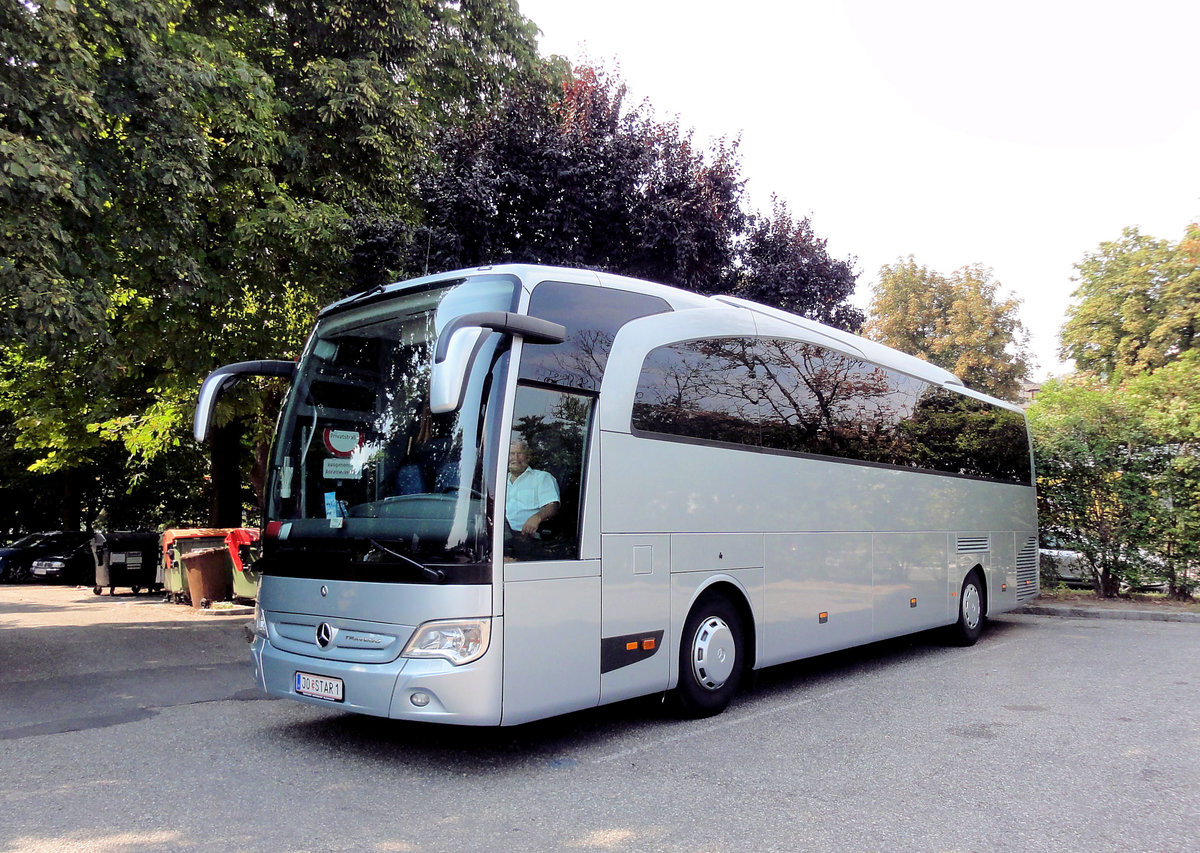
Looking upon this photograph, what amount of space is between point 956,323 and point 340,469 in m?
39.9

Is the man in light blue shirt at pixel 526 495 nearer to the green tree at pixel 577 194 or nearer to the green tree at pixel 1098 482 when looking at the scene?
the green tree at pixel 577 194

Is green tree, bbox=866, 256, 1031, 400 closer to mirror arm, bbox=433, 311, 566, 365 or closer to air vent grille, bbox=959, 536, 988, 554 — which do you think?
air vent grille, bbox=959, 536, 988, 554

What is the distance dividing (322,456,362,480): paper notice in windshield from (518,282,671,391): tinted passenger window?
126 cm

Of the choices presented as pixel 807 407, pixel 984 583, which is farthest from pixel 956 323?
pixel 807 407

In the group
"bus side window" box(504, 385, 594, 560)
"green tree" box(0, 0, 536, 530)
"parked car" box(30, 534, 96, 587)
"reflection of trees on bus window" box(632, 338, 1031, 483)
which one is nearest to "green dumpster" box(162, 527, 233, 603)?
"green tree" box(0, 0, 536, 530)

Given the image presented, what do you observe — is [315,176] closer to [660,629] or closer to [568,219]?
[568,219]

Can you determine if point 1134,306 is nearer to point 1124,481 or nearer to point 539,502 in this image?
point 1124,481

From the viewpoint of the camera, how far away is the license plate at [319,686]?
570 cm

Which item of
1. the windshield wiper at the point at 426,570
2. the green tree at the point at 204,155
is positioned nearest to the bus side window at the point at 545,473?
the windshield wiper at the point at 426,570

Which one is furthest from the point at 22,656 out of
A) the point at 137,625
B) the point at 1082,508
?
the point at 1082,508

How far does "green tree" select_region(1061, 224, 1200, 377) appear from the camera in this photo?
31.9 meters

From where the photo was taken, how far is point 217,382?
6.54 m

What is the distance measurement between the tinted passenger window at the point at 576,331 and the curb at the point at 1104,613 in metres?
10.7

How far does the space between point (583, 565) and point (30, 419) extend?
17.2 m
